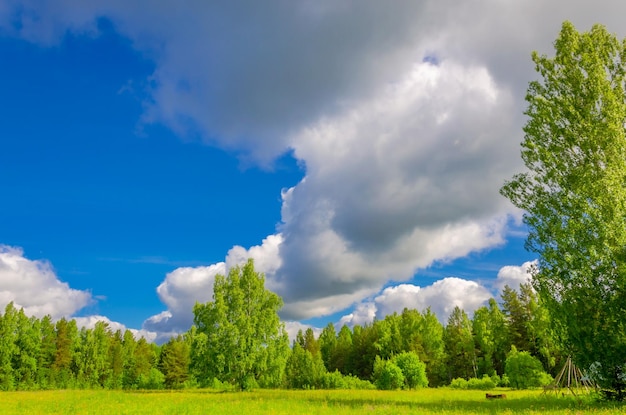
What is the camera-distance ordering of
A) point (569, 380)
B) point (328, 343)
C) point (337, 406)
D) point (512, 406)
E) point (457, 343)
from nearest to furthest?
point (512, 406) < point (337, 406) < point (569, 380) < point (457, 343) < point (328, 343)

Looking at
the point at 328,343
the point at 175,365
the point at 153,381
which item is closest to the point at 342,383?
the point at 153,381

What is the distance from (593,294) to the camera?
19766mm

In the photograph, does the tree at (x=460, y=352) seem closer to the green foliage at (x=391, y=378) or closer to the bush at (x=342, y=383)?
the bush at (x=342, y=383)

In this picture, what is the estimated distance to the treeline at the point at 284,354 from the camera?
39875mm

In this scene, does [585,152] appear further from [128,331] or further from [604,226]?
[128,331]

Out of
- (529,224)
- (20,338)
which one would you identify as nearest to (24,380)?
(20,338)

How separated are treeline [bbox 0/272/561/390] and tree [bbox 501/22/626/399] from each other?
89.6 feet

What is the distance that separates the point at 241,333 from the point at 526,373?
31466mm

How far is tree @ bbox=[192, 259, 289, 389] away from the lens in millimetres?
38719

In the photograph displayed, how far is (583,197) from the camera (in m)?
21.0

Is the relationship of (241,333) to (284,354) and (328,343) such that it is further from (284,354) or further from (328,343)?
(328,343)

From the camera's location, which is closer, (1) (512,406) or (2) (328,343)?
(1) (512,406)

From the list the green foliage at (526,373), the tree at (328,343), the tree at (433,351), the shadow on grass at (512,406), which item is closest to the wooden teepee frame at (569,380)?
the shadow on grass at (512,406)

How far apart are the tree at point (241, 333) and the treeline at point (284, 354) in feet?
0.39
